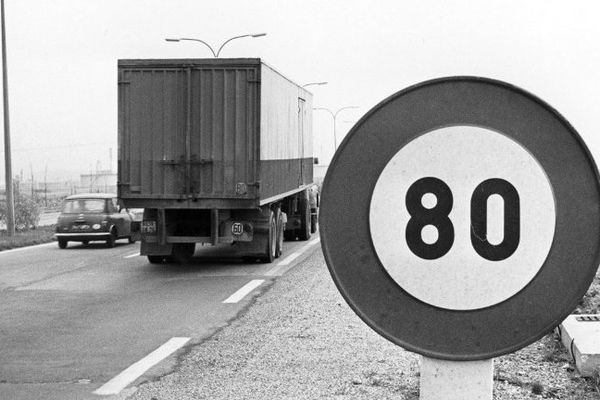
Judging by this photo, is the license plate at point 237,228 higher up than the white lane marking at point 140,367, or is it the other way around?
the license plate at point 237,228

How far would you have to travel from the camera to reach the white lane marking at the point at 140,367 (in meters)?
7.00

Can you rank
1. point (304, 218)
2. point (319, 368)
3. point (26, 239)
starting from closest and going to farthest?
point (319, 368)
point (304, 218)
point (26, 239)

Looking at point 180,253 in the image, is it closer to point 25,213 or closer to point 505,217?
point 25,213

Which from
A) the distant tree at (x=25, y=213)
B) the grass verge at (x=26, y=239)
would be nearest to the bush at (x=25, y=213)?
the distant tree at (x=25, y=213)

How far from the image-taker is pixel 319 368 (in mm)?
7520

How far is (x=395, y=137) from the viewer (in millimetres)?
1811

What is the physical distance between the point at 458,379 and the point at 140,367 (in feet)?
21.1

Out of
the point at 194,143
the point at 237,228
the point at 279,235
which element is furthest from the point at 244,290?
the point at 279,235

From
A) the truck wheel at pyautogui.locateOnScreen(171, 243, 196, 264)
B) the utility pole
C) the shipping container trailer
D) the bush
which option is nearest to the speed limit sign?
the shipping container trailer

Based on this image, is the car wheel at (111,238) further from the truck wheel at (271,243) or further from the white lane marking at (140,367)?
the white lane marking at (140,367)

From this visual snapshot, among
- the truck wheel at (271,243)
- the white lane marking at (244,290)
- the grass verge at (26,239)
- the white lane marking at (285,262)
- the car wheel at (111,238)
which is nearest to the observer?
the white lane marking at (244,290)

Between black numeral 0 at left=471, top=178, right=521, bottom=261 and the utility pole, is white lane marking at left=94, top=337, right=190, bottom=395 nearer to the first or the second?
black numeral 0 at left=471, top=178, right=521, bottom=261

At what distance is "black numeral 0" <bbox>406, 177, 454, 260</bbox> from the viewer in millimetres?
1789

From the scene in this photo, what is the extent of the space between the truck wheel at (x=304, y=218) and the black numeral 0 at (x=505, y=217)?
22.9 metres
